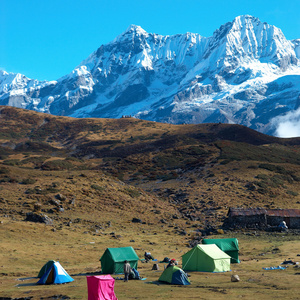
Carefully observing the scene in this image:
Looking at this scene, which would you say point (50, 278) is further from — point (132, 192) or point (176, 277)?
point (132, 192)

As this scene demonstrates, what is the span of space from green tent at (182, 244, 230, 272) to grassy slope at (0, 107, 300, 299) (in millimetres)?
1154

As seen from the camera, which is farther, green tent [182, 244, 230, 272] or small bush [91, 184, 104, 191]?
small bush [91, 184, 104, 191]

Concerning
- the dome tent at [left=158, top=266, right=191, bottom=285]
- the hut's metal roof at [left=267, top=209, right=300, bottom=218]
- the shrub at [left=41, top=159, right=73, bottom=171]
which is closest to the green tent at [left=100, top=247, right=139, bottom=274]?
the dome tent at [left=158, top=266, right=191, bottom=285]

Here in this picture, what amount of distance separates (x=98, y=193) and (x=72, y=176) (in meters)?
7.13

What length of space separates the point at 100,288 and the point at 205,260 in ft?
38.6

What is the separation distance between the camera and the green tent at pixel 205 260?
30719mm

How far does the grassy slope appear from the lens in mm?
26219

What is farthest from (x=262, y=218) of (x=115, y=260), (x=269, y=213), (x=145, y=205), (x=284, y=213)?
(x=115, y=260)

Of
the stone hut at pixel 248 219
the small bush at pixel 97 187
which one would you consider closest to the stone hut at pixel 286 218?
the stone hut at pixel 248 219

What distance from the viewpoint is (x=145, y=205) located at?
2559 inches

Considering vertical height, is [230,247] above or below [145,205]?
below

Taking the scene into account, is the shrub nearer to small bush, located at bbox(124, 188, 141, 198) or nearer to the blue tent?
small bush, located at bbox(124, 188, 141, 198)

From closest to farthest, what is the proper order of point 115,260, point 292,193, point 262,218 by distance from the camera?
1. point 115,260
2. point 262,218
3. point 292,193

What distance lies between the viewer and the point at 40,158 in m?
111
